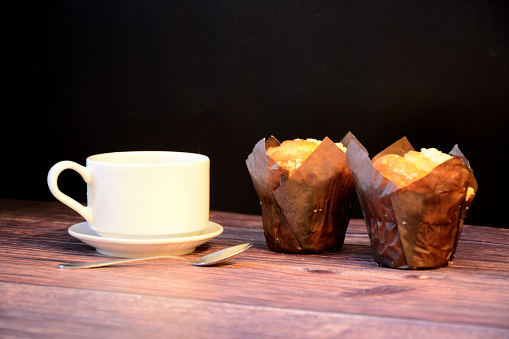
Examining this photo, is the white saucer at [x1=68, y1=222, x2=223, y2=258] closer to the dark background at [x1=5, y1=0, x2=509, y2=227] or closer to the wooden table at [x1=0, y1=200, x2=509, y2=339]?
the wooden table at [x1=0, y1=200, x2=509, y2=339]

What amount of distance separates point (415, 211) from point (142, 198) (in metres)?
0.44

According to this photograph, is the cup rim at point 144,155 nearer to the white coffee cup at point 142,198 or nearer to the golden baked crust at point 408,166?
the white coffee cup at point 142,198

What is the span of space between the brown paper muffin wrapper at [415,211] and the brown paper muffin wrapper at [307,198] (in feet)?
0.19

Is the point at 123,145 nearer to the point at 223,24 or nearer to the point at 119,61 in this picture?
the point at 119,61

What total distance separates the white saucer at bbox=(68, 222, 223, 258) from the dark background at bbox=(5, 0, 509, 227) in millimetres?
606

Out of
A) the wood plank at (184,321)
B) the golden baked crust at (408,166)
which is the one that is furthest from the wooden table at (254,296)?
the golden baked crust at (408,166)

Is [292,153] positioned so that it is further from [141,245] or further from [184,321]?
[184,321]

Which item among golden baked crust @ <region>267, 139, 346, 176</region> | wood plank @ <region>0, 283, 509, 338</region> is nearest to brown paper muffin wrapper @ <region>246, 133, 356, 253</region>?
golden baked crust @ <region>267, 139, 346, 176</region>

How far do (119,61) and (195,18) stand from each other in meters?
0.24

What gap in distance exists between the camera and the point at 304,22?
1.66 metres

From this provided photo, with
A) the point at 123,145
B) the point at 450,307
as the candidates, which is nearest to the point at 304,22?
the point at 123,145

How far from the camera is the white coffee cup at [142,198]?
111 cm

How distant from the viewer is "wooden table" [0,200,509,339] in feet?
2.59

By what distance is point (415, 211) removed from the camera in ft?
3.43
